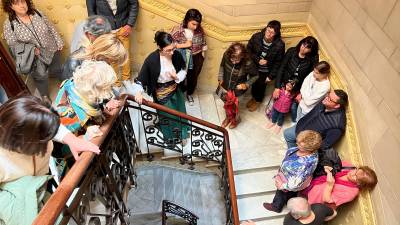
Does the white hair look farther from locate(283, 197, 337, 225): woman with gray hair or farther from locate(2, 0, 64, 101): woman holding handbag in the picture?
locate(283, 197, 337, 225): woman with gray hair

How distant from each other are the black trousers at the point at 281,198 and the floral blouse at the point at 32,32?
146 inches

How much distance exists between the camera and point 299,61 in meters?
4.94

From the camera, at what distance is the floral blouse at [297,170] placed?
4.09 metres

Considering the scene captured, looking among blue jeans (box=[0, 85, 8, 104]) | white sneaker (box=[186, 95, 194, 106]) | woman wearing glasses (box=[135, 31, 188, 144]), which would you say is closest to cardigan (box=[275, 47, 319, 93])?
white sneaker (box=[186, 95, 194, 106])

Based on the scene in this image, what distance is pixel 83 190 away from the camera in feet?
8.09

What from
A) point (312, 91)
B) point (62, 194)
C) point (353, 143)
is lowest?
point (62, 194)

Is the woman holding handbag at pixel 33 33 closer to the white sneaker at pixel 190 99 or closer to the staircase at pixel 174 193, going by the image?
the staircase at pixel 174 193

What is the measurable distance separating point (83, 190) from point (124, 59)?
3.99 feet

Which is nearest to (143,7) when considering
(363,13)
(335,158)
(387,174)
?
(363,13)

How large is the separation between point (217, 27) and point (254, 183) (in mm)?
2410

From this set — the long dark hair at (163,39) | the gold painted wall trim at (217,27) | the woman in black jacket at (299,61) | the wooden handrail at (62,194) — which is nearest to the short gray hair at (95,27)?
the long dark hair at (163,39)

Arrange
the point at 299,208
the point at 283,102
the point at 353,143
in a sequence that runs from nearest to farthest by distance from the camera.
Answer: the point at 299,208 → the point at 353,143 → the point at 283,102

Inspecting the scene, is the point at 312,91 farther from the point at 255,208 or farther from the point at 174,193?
the point at 174,193

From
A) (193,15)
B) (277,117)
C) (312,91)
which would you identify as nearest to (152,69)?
(193,15)
